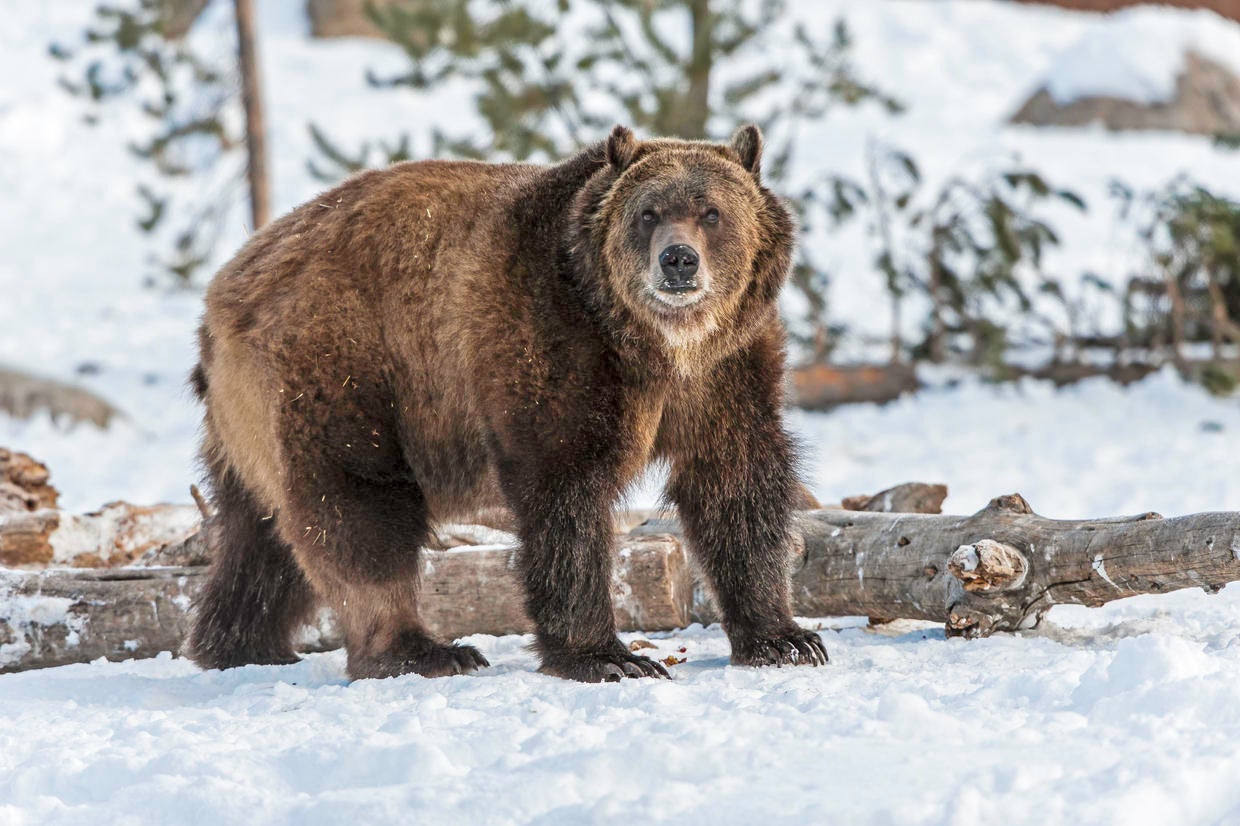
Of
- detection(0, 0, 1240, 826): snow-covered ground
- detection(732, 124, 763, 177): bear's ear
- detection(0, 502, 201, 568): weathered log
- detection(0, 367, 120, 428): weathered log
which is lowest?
detection(0, 367, 120, 428): weathered log

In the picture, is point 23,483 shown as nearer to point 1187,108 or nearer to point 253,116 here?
point 253,116

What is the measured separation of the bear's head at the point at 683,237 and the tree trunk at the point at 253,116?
1070cm

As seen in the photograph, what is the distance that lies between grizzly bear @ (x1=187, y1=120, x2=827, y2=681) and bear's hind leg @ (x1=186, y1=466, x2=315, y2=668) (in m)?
0.07

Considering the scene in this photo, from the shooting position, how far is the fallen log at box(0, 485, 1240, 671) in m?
4.72

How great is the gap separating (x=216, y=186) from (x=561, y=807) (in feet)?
74.9

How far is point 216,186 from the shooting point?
24312 millimetres

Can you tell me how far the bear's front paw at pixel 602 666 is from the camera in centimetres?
465

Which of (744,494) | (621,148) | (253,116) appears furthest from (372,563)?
(253,116)

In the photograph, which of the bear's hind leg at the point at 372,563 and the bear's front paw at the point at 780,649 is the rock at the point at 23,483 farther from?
the bear's front paw at the point at 780,649

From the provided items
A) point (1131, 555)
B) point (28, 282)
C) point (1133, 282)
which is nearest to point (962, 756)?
point (1131, 555)

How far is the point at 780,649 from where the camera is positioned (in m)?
4.88

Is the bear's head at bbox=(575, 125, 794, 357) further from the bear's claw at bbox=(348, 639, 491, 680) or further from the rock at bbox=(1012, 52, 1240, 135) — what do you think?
the rock at bbox=(1012, 52, 1240, 135)

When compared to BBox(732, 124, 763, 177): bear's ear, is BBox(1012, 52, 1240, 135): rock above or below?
below

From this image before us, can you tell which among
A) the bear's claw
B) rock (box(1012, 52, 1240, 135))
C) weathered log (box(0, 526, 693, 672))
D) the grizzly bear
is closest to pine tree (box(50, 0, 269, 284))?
weathered log (box(0, 526, 693, 672))
